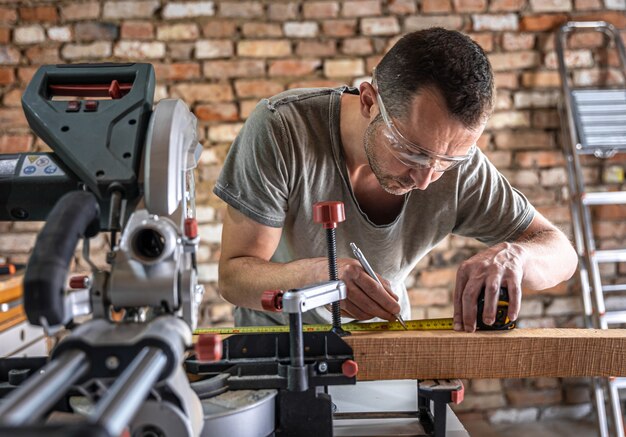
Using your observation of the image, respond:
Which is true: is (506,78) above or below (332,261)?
above

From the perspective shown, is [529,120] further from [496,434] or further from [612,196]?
[496,434]

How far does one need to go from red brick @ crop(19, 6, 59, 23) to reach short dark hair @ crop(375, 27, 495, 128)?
204 cm

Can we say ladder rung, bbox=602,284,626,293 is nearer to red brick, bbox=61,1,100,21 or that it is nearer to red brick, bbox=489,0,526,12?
red brick, bbox=489,0,526,12

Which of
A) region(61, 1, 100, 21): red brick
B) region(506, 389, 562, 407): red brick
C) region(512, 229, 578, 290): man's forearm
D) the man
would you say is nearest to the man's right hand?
the man

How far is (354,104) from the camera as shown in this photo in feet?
5.22

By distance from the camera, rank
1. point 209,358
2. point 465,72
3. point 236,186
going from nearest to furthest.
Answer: point 209,358 → point 465,72 → point 236,186

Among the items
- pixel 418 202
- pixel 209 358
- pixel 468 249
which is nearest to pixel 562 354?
pixel 418 202

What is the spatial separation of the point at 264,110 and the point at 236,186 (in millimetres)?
201

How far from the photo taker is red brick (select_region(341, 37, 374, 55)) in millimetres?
2824

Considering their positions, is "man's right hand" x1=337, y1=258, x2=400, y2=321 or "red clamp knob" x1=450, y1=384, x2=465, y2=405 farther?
"man's right hand" x1=337, y1=258, x2=400, y2=321

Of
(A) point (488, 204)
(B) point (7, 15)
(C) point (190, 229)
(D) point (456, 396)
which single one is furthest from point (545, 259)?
(B) point (7, 15)

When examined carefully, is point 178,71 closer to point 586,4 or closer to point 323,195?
→ point 323,195

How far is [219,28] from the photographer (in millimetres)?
2799

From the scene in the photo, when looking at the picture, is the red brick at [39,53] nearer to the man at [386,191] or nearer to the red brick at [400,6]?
the red brick at [400,6]
